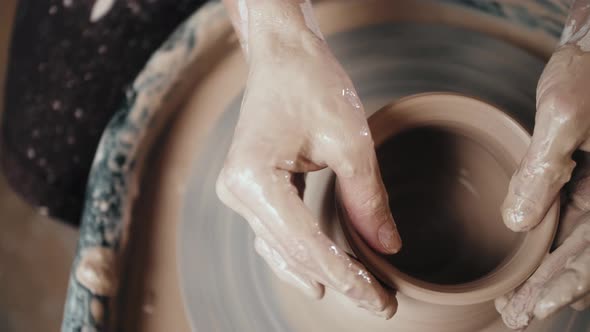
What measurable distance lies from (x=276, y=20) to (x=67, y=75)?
3.28ft

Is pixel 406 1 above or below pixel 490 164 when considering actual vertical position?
above

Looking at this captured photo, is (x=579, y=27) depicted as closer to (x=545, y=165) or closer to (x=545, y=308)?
(x=545, y=165)

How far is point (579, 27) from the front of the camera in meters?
1.00

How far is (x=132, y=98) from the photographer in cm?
130

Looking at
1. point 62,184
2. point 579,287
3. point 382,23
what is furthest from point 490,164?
point 62,184

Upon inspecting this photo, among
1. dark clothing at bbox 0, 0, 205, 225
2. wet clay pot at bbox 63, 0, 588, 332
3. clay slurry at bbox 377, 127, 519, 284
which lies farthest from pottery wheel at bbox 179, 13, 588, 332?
dark clothing at bbox 0, 0, 205, 225

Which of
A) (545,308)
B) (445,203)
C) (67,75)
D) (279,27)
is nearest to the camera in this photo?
(545,308)

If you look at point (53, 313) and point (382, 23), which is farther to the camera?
point (53, 313)

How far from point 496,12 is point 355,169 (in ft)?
2.35

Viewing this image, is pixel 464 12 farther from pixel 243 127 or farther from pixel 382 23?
pixel 243 127

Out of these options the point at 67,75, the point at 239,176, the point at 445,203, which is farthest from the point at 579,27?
the point at 67,75

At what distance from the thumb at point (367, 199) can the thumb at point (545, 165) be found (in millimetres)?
225

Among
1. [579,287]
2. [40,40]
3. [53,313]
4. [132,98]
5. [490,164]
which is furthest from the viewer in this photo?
[53,313]

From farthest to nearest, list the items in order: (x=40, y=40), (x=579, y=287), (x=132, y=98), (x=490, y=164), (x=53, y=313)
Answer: (x=53, y=313), (x=40, y=40), (x=132, y=98), (x=490, y=164), (x=579, y=287)
